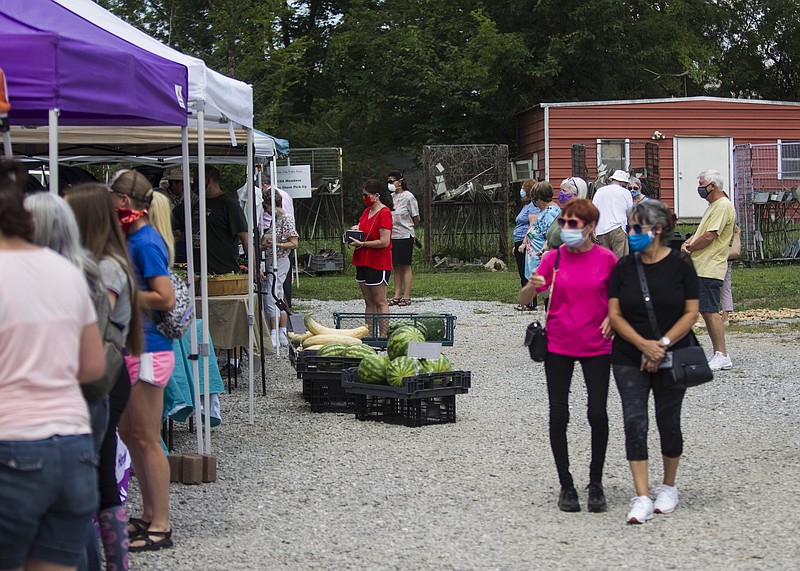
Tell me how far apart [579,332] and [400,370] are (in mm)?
2805

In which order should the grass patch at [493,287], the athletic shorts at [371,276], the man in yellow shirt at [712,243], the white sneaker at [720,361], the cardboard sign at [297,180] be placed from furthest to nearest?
1. the cardboard sign at [297,180]
2. the grass patch at [493,287]
3. the athletic shorts at [371,276]
4. the white sneaker at [720,361]
5. the man in yellow shirt at [712,243]

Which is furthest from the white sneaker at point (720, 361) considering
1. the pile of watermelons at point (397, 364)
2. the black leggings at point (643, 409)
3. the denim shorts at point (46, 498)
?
the denim shorts at point (46, 498)

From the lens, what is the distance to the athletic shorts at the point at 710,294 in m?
10.5

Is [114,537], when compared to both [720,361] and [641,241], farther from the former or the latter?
[720,361]

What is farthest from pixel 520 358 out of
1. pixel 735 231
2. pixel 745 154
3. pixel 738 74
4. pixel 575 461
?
pixel 738 74

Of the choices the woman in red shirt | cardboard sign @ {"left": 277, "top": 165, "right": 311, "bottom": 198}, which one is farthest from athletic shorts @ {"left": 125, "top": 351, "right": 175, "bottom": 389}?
cardboard sign @ {"left": 277, "top": 165, "right": 311, "bottom": 198}

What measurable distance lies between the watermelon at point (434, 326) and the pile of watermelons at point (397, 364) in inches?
33.1

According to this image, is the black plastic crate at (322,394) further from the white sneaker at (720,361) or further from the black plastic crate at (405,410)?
the white sneaker at (720,361)

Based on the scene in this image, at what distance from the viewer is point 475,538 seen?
5.86 meters

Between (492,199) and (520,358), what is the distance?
13.8 metres

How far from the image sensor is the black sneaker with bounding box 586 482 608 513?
6.27m

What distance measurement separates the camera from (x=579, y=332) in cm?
616

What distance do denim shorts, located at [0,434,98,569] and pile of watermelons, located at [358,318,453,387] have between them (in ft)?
17.1

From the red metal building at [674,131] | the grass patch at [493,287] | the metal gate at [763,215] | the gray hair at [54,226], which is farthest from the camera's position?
the red metal building at [674,131]
